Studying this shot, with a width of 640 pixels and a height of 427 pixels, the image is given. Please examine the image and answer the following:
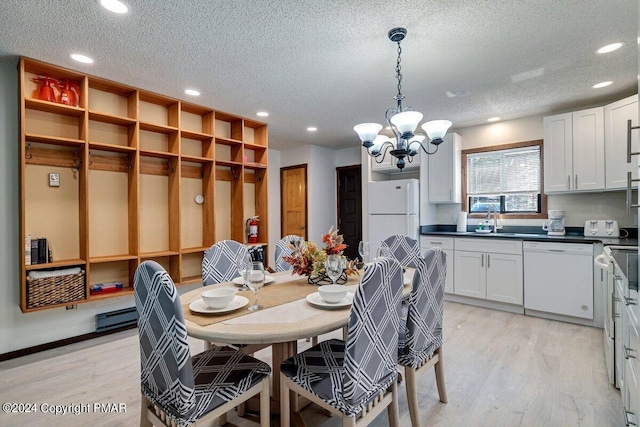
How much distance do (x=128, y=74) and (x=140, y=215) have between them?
142cm

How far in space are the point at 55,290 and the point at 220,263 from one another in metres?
1.53

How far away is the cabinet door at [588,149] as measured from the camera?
11.2 ft

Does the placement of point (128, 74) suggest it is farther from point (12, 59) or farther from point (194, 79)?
point (12, 59)

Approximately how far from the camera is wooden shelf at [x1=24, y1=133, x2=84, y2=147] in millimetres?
2697

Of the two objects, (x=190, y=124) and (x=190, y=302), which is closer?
(x=190, y=302)

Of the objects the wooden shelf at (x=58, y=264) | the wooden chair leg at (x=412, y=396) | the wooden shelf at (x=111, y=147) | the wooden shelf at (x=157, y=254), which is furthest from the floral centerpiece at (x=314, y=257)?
the wooden shelf at (x=111, y=147)

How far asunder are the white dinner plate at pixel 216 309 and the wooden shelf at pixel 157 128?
2.45m

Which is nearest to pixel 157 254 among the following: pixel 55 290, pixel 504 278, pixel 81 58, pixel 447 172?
pixel 55 290

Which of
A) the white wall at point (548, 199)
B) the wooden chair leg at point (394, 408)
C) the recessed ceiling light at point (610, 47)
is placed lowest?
the wooden chair leg at point (394, 408)

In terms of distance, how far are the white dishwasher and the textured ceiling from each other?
5.43 feet

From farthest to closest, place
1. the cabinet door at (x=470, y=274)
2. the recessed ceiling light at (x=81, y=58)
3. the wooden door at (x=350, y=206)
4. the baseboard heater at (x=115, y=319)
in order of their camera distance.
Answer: the wooden door at (x=350, y=206) < the cabinet door at (x=470, y=274) < the baseboard heater at (x=115, y=319) < the recessed ceiling light at (x=81, y=58)

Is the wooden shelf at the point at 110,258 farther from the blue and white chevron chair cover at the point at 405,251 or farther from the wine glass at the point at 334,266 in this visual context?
the blue and white chevron chair cover at the point at 405,251

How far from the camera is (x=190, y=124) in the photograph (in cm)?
393

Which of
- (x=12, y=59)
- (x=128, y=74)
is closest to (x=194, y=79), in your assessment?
(x=128, y=74)
